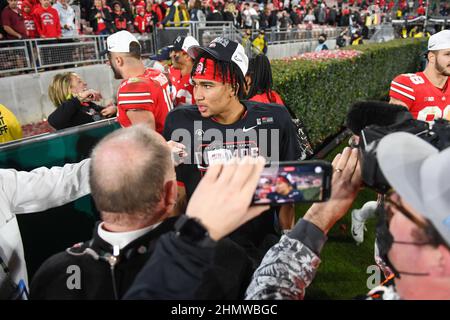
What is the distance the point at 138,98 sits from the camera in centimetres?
357

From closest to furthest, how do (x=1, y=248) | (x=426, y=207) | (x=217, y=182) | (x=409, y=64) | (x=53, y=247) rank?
(x=426, y=207) → (x=217, y=182) → (x=1, y=248) → (x=53, y=247) → (x=409, y=64)

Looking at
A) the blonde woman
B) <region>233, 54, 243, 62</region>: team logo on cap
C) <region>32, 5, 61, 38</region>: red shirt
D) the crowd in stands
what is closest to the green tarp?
the blonde woman

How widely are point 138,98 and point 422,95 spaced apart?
119 inches

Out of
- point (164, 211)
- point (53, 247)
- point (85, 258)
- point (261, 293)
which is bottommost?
point (53, 247)

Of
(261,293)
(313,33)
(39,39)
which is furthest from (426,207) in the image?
(313,33)

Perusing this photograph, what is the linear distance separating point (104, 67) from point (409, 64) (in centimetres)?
1071

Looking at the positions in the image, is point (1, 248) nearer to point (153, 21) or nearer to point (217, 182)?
point (217, 182)

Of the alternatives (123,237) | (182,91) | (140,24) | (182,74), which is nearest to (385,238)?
(123,237)

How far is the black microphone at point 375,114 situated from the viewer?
171 centimetres

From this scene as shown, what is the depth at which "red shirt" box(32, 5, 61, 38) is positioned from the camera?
10.9 meters

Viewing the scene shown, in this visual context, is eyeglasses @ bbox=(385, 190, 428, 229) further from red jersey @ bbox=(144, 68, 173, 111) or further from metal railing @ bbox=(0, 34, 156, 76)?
metal railing @ bbox=(0, 34, 156, 76)

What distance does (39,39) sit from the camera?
10.3 meters

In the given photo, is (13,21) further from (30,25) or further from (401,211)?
(401,211)

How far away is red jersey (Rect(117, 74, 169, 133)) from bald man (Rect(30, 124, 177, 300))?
2082 millimetres
